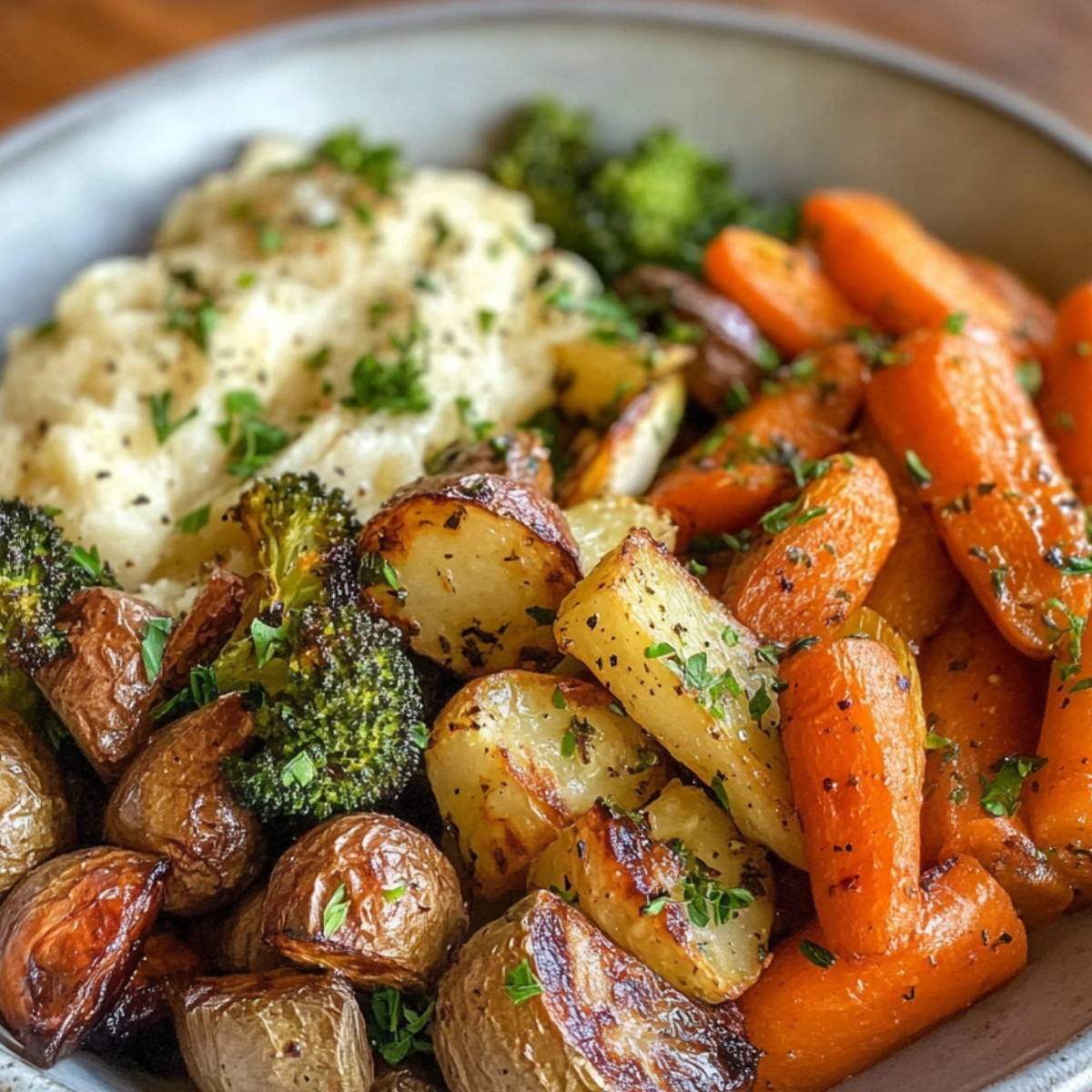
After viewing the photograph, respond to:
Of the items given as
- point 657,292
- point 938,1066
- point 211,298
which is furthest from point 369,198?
point 938,1066

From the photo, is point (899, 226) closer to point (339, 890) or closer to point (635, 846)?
point (635, 846)

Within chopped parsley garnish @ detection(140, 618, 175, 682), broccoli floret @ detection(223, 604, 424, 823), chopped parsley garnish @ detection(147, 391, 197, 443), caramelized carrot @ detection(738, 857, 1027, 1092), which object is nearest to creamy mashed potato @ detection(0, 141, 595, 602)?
chopped parsley garnish @ detection(147, 391, 197, 443)

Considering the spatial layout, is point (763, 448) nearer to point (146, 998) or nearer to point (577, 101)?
point (146, 998)

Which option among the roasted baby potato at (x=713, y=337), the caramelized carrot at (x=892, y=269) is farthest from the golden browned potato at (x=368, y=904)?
the caramelized carrot at (x=892, y=269)

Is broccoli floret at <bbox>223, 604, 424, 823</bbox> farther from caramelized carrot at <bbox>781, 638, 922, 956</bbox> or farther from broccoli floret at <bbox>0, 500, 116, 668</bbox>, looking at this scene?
caramelized carrot at <bbox>781, 638, 922, 956</bbox>

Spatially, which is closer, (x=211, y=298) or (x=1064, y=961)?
(x=1064, y=961)

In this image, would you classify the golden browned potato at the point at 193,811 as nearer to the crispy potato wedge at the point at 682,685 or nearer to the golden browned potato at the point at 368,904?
the golden browned potato at the point at 368,904
